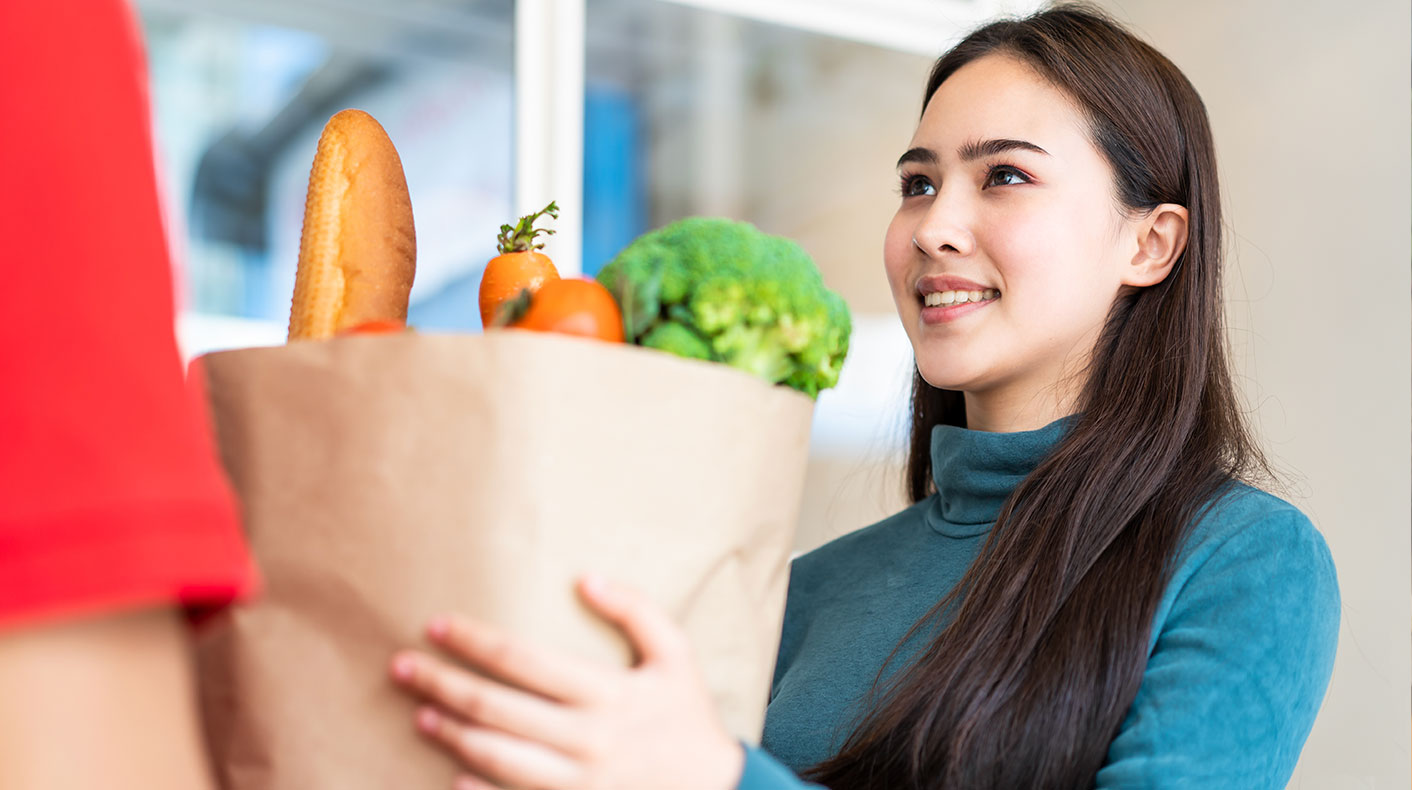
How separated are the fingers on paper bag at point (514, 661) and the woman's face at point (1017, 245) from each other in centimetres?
80

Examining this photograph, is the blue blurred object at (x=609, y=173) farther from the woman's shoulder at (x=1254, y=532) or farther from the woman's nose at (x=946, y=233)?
the woman's shoulder at (x=1254, y=532)

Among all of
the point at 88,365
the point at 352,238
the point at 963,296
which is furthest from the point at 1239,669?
the point at 88,365

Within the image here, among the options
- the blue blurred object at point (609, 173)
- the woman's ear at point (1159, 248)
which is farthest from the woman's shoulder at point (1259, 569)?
the blue blurred object at point (609, 173)

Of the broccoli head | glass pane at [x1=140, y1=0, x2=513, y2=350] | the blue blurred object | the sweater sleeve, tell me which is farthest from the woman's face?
glass pane at [x1=140, y1=0, x2=513, y2=350]

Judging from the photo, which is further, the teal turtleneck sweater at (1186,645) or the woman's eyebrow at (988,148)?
the woman's eyebrow at (988,148)

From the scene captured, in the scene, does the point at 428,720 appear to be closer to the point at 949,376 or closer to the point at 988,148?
the point at 949,376

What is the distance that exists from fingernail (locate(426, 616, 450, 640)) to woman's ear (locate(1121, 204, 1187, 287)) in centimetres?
97

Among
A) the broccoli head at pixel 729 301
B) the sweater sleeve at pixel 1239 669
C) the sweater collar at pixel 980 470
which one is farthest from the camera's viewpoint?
the sweater collar at pixel 980 470

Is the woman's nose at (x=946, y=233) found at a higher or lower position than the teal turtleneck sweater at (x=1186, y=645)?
higher

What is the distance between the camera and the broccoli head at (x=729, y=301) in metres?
0.62

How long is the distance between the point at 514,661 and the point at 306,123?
2.08 meters

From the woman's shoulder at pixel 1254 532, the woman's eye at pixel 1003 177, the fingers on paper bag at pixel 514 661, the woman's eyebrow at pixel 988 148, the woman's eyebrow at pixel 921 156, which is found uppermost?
the woman's eyebrow at pixel 921 156

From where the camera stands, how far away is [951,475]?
1272 mm

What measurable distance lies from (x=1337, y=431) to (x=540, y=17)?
5.64 ft
